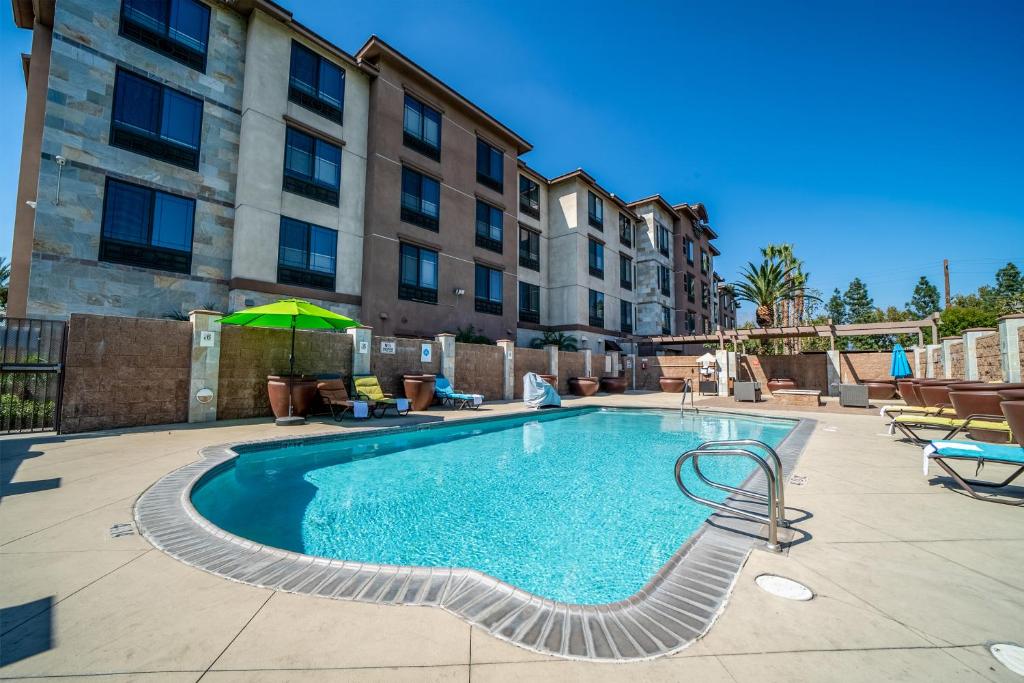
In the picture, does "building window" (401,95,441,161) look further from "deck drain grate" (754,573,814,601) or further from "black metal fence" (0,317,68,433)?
"deck drain grate" (754,573,814,601)

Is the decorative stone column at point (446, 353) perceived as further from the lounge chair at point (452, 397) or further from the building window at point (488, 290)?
the building window at point (488, 290)

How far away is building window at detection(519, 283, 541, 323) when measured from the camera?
72.0 feet

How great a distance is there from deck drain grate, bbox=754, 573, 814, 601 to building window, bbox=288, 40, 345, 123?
17.3 metres

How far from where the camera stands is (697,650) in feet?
5.74

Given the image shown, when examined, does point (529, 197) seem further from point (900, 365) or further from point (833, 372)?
point (900, 365)

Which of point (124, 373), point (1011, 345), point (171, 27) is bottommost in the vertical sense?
point (124, 373)

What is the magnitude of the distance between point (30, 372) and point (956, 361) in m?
22.8

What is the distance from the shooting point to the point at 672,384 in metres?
21.4

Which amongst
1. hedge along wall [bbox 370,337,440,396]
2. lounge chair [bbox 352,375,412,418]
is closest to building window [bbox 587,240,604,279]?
hedge along wall [bbox 370,337,440,396]

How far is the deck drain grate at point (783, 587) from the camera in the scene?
218cm

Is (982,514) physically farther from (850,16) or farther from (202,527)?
(850,16)

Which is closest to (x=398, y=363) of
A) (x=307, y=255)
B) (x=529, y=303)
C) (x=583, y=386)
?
(x=307, y=255)

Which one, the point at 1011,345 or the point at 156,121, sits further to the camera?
the point at 156,121

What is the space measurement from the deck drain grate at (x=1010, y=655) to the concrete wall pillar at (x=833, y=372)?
70.3ft
